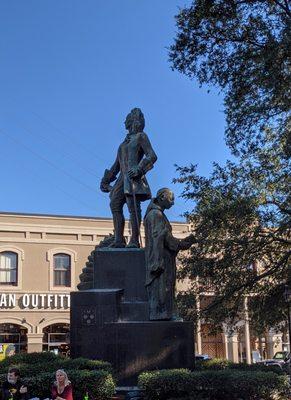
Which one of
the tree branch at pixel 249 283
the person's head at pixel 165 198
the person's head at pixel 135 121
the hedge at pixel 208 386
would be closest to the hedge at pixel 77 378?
the hedge at pixel 208 386

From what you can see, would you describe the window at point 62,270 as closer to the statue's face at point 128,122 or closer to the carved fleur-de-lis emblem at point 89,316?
the statue's face at point 128,122

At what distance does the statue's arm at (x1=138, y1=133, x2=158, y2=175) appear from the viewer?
37.9ft

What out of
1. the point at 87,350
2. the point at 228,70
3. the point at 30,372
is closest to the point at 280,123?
the point at 228,70

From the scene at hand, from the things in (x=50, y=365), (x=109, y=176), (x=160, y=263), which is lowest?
(x=50, y=365)

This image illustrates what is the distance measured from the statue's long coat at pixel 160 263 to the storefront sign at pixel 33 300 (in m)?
29.1

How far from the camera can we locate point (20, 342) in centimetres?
3878

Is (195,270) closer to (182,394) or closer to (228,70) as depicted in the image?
(228,70)

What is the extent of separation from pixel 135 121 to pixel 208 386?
5.42 meters

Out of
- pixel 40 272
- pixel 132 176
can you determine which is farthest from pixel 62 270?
pixel 132 176

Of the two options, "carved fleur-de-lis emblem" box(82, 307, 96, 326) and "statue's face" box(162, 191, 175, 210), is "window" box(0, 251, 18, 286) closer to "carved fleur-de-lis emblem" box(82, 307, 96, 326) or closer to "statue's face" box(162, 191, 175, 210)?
"statue's face" box(162, 191, 175, 210)

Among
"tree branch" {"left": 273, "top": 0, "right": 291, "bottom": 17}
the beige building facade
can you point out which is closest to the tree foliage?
"tree branch" {"left": 273, "top": 0, "right": 291, "bottom": 17}

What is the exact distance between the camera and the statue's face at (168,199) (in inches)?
438

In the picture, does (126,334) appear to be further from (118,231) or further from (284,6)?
(284,6)

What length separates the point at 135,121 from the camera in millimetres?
12133
